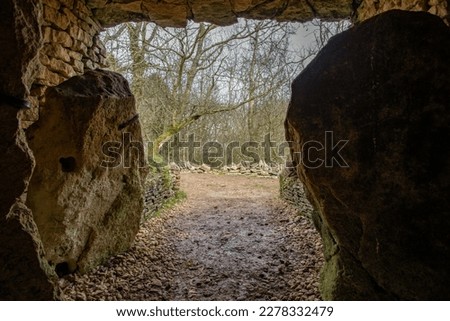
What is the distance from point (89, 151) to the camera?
3477 millimetres

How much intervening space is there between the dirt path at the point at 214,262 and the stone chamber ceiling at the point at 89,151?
421mm

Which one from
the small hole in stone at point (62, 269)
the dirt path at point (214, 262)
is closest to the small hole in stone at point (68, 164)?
the small hole in stone at point (62, 269)

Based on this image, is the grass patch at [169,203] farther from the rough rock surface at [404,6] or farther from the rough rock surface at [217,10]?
A: the rough rock surface at [404,6]

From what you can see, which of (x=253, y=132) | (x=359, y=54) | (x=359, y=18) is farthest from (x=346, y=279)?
(x=253, y=132)

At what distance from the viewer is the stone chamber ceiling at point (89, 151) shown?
194 centimetres

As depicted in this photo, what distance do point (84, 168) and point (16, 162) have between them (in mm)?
1568

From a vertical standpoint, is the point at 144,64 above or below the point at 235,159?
above

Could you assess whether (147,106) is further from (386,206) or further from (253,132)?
(386,206)

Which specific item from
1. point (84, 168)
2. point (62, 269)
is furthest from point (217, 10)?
point (62, 269)

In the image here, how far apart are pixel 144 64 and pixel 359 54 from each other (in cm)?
752

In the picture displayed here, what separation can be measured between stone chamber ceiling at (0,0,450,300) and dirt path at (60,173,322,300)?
0.42 metres

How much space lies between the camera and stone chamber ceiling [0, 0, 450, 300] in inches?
76.5

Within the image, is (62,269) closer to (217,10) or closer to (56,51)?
(56,51)

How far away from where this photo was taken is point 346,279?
236 cm
